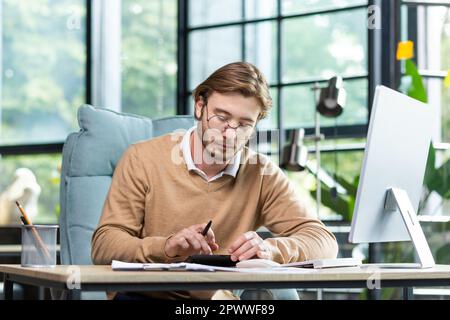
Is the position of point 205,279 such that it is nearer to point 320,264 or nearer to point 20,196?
point 320,264

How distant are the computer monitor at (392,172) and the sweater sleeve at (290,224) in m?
0.19

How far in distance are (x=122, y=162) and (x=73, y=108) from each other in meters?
2.73

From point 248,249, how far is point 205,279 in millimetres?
316

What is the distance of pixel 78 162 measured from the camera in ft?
Result: 8.18

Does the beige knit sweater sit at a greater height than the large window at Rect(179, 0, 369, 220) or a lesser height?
lesser

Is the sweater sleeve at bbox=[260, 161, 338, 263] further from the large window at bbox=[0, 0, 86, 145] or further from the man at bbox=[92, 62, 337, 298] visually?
the large window at bbox=[0, 0, 86, 145]

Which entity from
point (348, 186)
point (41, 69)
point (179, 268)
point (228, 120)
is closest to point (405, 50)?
point (348, 186)

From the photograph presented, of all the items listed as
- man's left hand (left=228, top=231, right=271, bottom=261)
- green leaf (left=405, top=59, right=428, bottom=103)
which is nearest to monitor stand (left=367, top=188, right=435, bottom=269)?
man's left hand (left=228, top=231, right=271, bottom=261)

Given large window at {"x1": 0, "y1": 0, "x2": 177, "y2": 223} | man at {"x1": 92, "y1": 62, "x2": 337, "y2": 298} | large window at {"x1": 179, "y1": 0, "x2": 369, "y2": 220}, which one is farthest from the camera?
large window at {"x1": 0, "y1": 0, "x2": 177, "y2": 223}

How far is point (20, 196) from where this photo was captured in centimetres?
443

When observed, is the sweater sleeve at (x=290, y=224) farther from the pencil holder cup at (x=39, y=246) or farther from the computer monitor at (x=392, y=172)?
the pencil holder cup at (x=39, y=246)

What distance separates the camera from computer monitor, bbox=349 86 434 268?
1756 mm

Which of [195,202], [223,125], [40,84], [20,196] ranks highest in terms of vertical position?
[40,84]

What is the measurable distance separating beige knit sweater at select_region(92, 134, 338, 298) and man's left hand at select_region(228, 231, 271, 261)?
232 mm
